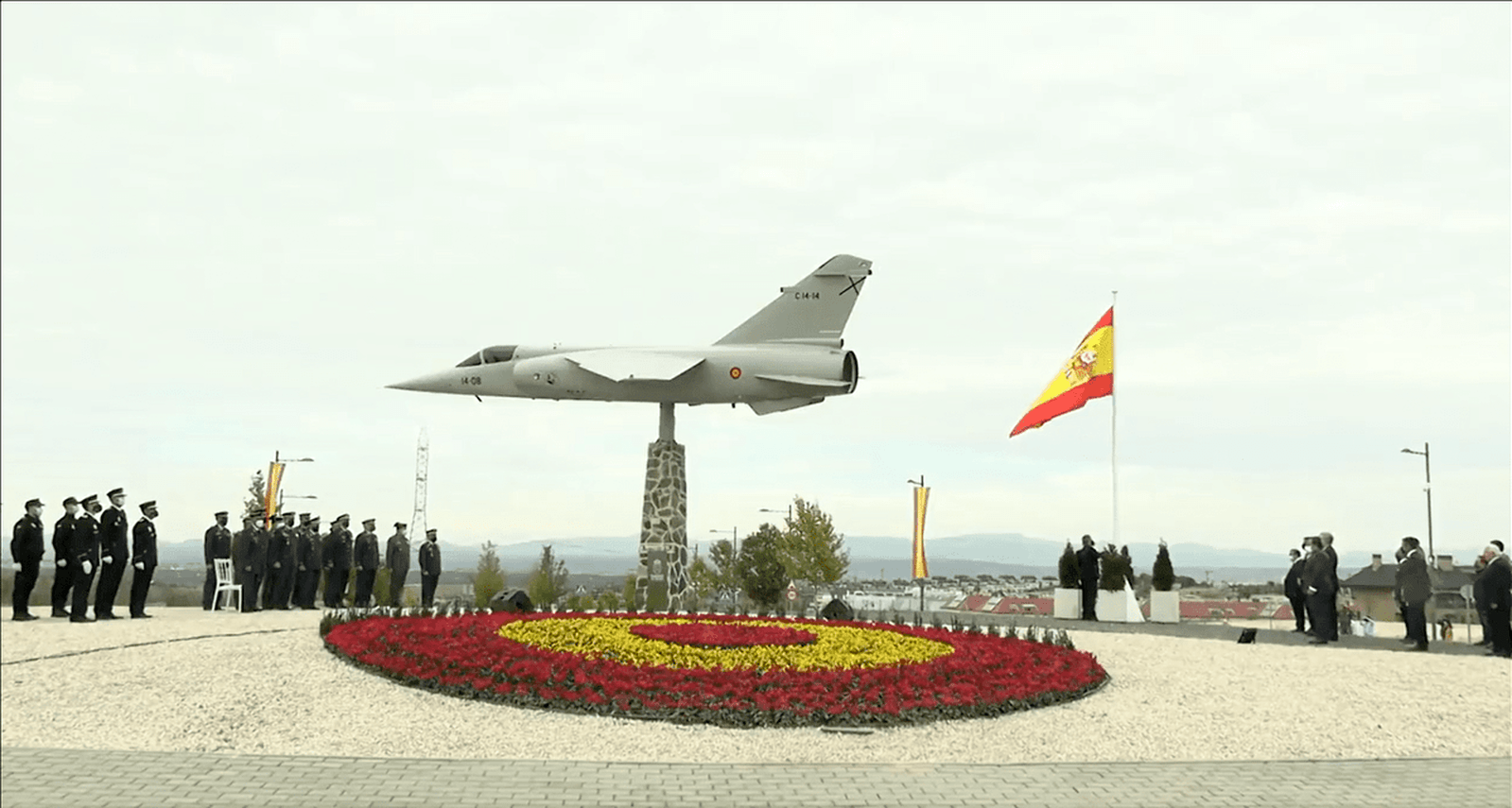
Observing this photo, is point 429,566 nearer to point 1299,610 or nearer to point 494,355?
point 494,355

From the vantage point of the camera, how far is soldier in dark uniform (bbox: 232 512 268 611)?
1952cm

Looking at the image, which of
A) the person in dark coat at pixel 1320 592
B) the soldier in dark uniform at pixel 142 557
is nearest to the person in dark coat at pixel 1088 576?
the person in dark coat at pixel 1320 592

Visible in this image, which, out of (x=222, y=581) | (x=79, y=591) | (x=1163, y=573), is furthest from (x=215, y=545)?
(x=1163, y=573)

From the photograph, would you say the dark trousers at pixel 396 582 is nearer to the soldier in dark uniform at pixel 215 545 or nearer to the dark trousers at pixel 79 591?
the soldier in dark uniform at pixel 215 545

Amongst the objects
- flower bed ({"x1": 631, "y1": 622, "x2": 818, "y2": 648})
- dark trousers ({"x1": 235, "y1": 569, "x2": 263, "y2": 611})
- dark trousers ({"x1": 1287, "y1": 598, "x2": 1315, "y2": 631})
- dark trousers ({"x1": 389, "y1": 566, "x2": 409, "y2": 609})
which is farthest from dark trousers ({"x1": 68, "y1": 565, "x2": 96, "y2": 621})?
dark trousers ({"x1": 1287, "y1": 598, "x2": 1315, "y2": 631})

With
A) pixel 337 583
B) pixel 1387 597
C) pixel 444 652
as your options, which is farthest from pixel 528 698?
pixel 1387 597

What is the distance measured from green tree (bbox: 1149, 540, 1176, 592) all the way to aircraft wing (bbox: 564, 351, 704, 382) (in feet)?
35.8

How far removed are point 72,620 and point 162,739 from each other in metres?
8.83

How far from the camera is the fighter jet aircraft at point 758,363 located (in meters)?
17.7

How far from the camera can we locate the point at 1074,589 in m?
21.7

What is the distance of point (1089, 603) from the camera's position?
21109 mm

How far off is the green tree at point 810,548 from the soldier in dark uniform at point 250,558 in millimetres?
29681

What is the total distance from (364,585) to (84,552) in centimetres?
609

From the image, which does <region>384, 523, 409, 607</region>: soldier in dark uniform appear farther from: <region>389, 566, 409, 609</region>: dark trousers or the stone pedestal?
the stone pedestal
